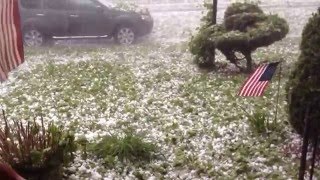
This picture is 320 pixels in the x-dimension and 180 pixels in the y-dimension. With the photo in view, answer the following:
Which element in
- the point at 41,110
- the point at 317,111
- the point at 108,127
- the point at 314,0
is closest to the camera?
the point at 317,111

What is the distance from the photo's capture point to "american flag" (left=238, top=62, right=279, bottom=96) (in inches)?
190

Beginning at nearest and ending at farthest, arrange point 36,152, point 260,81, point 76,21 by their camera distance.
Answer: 1. point 36,152
2. point 260,81
3. point 76,21

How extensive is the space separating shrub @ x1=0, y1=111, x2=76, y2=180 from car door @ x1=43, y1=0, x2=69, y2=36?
23.7ft

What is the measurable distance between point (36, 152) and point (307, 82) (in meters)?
2.54

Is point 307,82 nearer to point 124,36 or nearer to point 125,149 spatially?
point 125,149

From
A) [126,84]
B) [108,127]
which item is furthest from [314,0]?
[108,127]

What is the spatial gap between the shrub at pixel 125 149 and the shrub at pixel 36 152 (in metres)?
0.59

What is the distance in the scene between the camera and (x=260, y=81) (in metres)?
4.86

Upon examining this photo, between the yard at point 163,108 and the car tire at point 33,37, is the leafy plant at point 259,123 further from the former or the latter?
the car tire at point 33,37

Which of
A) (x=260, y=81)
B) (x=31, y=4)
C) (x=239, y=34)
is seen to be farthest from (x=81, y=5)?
(x=260, y=81)

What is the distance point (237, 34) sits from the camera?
7.60m

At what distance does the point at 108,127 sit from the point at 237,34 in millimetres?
3088

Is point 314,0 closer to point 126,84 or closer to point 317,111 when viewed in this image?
point 126,84

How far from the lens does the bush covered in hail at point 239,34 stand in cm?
755
